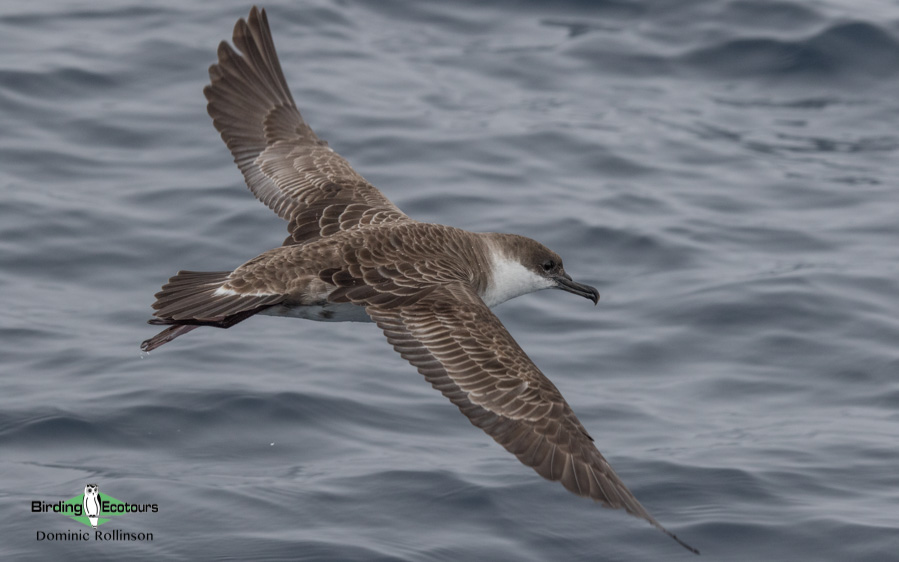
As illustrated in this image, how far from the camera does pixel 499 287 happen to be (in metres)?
7.57

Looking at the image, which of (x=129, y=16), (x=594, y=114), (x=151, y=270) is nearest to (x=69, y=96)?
(x=129, y=16)

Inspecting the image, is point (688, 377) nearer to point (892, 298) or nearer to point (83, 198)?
point (892, 298)

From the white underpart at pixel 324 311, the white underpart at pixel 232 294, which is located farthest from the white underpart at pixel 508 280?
the white underpart at pixel 232 294

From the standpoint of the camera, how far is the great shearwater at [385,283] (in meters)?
5.92

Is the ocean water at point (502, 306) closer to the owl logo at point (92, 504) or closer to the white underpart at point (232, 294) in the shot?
the owl logo at point (92, 504)

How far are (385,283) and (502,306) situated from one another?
3.12 m

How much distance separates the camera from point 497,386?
19.9ft

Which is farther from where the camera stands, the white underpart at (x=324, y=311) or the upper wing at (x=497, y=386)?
the white underpart at (x=324, y=311)

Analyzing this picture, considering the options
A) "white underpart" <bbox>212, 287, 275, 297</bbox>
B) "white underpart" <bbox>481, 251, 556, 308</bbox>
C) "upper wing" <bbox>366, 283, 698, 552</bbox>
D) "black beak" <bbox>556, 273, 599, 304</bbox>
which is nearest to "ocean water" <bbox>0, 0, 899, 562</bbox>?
"black beak" <bbox>556, 273, 599, 304</bbox>

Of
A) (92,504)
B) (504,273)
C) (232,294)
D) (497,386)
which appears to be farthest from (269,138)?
(497,386)

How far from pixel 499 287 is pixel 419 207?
136 inches

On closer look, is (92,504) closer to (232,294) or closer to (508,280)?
(232,294)

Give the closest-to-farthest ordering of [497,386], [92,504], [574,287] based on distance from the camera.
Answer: [497,386] → [92,504] → [574,287]

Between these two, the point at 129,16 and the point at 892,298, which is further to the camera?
the point at 129,16
